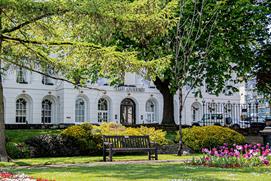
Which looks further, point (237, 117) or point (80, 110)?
point (237, 117)

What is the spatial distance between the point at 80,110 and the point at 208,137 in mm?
26506

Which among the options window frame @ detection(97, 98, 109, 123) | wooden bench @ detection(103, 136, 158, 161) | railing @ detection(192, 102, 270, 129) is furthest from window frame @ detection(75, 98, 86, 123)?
wooden bench @ detection(103, 136, 158, 161)

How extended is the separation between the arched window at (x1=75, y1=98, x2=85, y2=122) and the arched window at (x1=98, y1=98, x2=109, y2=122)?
214 cm

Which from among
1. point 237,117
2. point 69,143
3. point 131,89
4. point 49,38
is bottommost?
point 69,143

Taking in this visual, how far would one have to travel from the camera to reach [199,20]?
71.4 ft

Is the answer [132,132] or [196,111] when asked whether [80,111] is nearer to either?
[196,111]

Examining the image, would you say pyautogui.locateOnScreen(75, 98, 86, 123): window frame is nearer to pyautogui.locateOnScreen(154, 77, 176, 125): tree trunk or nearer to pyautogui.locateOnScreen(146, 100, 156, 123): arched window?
pyautogui.locateOnScreen(146, 100, 156, 123): arched window

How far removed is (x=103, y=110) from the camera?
47.3m

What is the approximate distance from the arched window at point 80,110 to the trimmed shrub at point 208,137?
82.0ft

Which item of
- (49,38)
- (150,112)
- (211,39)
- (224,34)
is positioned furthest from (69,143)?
(150,112)

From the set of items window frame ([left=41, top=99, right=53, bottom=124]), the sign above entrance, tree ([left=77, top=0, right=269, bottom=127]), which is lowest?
window frame ([left=41, top=99, right=53, bottom=124])

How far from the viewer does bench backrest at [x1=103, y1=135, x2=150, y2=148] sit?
17016 mm

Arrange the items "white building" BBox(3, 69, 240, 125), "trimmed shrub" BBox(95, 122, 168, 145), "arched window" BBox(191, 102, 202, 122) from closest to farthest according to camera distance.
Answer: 1. "trimmed shrub" BBox(95, 122, 168, 145)
2. "white building" BBox(3, 69, 240, 125)
3. "arched window" BBox(191, 102, 202, 122)

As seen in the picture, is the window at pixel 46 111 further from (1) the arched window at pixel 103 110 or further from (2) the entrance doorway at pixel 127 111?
(2) the entrance doorway at pixel 127 111
